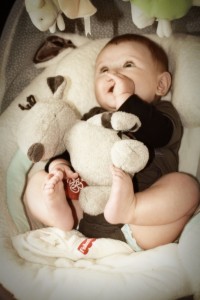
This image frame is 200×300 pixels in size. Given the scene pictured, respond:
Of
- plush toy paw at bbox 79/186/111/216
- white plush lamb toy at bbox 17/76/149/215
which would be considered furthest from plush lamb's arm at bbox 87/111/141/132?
plush toy paw at bbox 79/186/111/216

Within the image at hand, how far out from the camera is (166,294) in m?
0.58

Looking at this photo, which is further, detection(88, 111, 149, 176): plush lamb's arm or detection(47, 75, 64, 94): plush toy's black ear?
detection(47, 75, 64, 94): plush toy's black ear

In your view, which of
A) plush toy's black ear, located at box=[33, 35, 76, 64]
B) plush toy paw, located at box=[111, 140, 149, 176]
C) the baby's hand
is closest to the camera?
plush toy paw, located at box=[111, 140, 149, 176]

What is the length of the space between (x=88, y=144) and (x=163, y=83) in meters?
0.24

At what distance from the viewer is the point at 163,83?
0.80 metres

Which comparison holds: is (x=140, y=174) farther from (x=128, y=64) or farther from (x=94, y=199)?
(x=128, y=64)

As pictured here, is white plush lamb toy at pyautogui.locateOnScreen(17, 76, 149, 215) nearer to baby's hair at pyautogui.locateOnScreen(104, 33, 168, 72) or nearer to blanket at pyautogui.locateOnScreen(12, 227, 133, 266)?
blanket at pyautogui.locateOnScreen(12, 227, 133, 266)

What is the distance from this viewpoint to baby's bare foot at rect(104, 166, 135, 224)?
619 millimetres

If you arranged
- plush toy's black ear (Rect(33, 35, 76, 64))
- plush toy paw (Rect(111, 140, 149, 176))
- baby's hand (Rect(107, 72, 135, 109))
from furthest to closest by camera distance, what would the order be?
plush toy's black ear (Rect(33, 35, 76, 64)) < baby's hand (Rect(107, 72, 135, 109)) < plush toy paw (Rect(111, 140, 149, 176))

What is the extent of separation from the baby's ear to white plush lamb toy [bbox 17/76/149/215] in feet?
0.51

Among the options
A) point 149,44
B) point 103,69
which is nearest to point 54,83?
point 103,69

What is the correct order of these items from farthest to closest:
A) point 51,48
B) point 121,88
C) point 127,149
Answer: point 51,48 < point 121,88 < point 127,149

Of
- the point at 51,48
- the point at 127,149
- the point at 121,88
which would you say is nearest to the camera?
the point at 127,149

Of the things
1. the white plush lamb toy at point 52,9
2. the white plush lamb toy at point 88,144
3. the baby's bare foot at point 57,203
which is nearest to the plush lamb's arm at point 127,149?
the white plush lamb toy at point 88,144
